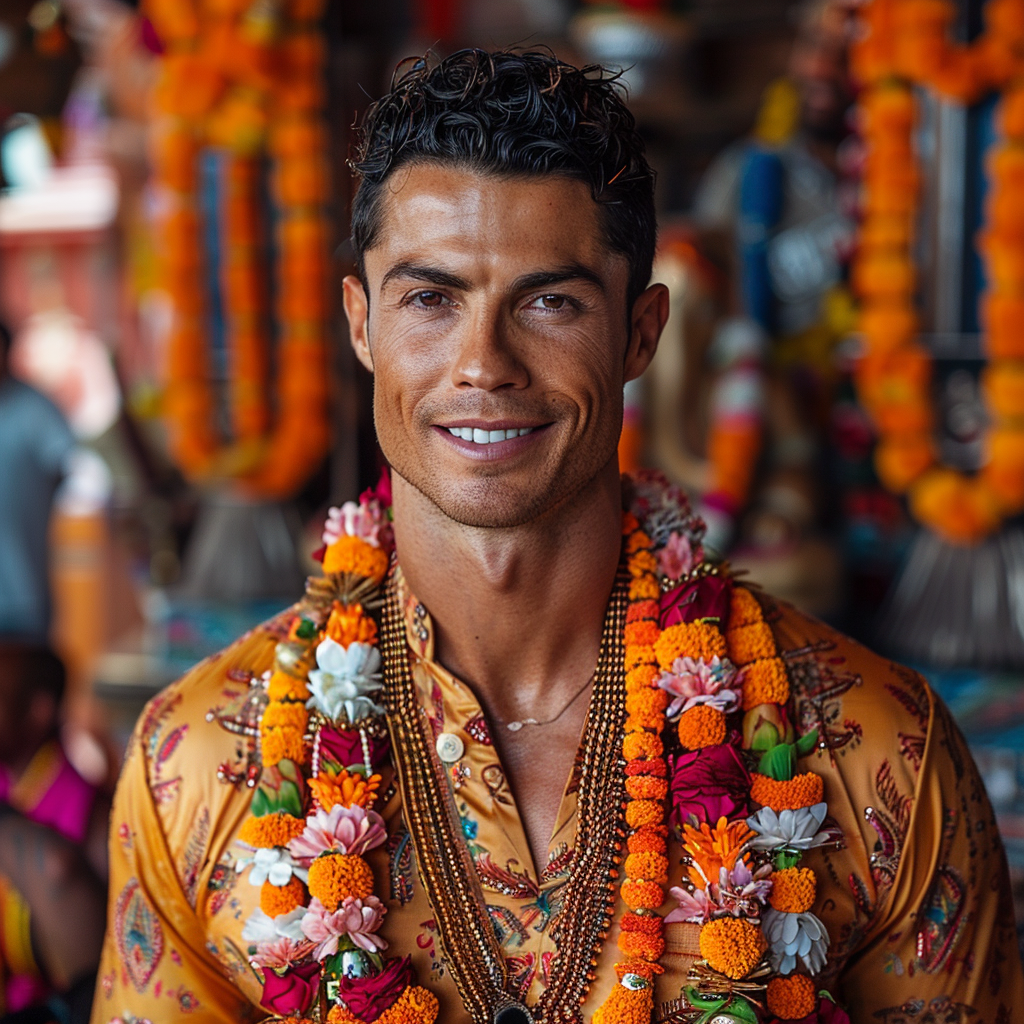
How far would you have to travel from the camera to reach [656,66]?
4.58 meters

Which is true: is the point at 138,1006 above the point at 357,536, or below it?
below

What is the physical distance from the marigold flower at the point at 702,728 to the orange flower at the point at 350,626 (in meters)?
0.41

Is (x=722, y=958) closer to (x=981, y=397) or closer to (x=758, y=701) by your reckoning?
(x=758, y=701)

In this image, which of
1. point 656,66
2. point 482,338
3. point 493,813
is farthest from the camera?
point 656,66

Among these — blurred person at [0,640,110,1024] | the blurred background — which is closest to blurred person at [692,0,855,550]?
the blurred background

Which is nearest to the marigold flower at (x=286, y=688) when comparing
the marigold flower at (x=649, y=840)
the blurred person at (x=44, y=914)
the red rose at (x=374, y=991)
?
the red rose at (x=374, y=991)

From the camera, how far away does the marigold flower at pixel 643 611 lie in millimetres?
1559

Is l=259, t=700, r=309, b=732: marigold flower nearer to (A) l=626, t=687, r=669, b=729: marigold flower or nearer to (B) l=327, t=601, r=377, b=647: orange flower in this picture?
(B) l=327, t=601, r=377, b=647: orange flower

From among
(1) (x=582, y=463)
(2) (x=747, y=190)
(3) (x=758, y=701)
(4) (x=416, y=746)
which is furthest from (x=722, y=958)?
(2) (x=747, y=190)

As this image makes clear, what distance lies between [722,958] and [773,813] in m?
0.17

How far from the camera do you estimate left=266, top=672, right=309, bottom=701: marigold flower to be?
153cm

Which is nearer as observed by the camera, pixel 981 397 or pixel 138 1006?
pixel 138 1006

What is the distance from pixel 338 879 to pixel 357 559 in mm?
423

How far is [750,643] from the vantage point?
1543 millimetres
